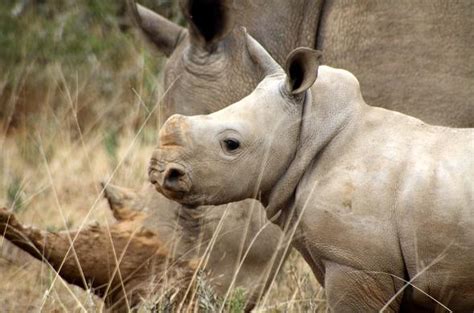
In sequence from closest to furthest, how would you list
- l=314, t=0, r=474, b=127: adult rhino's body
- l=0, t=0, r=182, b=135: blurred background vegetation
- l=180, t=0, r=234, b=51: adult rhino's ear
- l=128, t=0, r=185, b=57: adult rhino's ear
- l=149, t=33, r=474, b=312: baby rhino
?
l=149, t=33, r=474, b=312: baby rhino < l=314, t=0, r=474, b=127: adult rhino's body < l=180, t=0, r=234, b=51: adult rhino's ear < l=128, t=0, r=185, b=57: adult rhino's ear < l=0, t=0, r=182, b=135: blurred background vegetation

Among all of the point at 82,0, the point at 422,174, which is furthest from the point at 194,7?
the point at 82,0

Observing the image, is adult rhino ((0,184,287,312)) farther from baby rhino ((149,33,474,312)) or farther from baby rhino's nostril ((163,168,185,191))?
baby rhino's nostril ((163,168,185,191))

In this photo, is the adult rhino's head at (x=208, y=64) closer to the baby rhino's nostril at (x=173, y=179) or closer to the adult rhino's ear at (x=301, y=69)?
the adult rhino's ear at (x=301, y=69)

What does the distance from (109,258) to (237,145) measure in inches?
51.2

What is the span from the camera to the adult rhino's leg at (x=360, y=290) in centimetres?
432

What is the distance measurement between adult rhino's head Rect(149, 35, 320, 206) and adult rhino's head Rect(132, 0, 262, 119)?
149 centimetres

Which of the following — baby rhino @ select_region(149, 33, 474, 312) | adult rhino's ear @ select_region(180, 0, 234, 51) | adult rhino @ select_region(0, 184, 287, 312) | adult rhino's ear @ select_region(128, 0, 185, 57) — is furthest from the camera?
adult rhino's ear @ select_region(128, 0, 185, 57)

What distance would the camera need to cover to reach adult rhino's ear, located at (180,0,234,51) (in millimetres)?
6051

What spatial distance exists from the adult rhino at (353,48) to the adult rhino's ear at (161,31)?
14 centimetres

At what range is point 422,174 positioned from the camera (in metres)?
4.29

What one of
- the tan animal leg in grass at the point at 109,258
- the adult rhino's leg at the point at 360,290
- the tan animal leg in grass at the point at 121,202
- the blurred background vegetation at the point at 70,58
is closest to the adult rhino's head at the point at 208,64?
the tan animal leg in grass at the point at 121,202

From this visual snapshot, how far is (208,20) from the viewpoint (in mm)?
6098

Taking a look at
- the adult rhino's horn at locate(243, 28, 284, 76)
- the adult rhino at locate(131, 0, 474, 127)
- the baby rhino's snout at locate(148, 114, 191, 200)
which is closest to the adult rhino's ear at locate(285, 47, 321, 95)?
the adult rhino's horn at locate(243, 28, 284, 76)

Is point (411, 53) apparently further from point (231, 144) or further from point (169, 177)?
point (169, 177)
